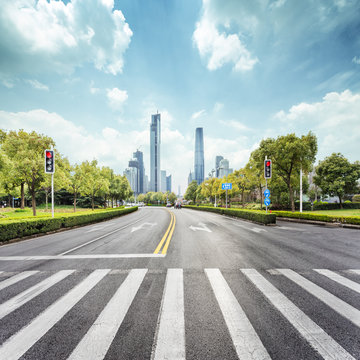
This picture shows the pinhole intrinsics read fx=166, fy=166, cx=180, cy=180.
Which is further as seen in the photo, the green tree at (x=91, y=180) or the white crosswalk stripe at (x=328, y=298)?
the green tree at (x=91, y=180)

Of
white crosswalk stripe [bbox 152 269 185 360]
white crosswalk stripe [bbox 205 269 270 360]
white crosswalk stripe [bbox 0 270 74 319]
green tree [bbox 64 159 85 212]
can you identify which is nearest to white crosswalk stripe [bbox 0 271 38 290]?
white crosswalk stripe [bbox 0 270 74 319]

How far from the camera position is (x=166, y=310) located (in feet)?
9.44

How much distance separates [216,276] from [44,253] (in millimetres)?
6596

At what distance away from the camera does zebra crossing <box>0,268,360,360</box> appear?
2.10 metres

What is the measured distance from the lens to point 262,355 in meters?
1.99

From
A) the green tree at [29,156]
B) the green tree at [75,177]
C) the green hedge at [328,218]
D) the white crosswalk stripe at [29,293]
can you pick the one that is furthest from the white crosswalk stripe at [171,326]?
the green tree at [75,177]

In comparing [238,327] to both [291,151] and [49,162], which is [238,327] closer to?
[49,162]

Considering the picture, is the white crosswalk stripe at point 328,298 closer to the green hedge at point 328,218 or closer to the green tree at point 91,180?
the green hedge at point 328,218

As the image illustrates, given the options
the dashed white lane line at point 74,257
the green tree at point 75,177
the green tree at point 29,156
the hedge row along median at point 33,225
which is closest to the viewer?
the dashed white lane line at point 74,257

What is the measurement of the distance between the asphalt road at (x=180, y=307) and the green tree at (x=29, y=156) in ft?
51.0

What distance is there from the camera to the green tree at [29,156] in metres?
17.1

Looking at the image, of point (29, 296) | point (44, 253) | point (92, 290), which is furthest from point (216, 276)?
point (44, 253)

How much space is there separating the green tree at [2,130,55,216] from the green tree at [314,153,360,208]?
4639 centimetres

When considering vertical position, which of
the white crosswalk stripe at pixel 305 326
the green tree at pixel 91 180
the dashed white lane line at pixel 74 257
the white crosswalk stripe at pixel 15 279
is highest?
the green tree at pixel 91 180
